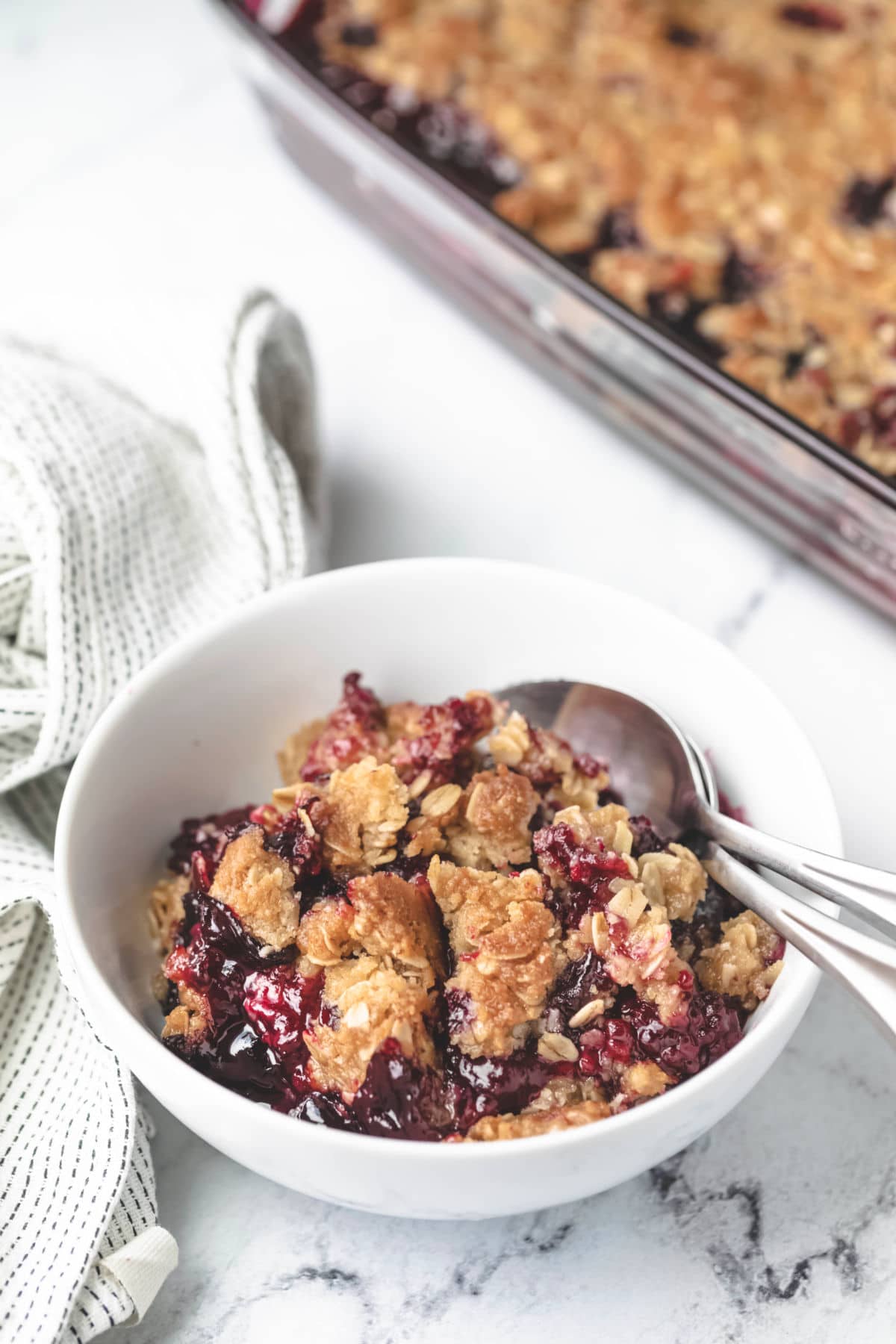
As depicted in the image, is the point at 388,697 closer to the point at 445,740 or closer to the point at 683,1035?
the point at 445,740

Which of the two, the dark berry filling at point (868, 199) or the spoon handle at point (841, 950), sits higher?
the dark berry filling at point (868, 199)

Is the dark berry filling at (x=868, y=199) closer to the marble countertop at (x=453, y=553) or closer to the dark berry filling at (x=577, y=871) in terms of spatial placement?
the marble countertop at (x=453, y=553)

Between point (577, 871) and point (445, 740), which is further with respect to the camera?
point (445, 740)

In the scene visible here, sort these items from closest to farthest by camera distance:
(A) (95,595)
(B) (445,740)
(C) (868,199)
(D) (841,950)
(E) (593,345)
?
1. (D) (841,950)
2. (B) (445,740)
3. (A) (95,595)
4. (E) (593,345)
5. (C) (868,199)

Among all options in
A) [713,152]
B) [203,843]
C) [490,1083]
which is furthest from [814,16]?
[490,1083]

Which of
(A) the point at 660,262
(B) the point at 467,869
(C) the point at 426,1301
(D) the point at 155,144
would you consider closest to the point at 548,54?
(A) the point at 660,262

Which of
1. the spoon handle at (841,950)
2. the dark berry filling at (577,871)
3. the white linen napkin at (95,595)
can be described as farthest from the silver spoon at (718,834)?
the white linen napkin at (95,595)

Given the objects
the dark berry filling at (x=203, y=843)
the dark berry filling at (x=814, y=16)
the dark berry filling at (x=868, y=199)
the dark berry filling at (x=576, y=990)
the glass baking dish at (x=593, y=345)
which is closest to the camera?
the dark berry filling at (x=576, y=990)
